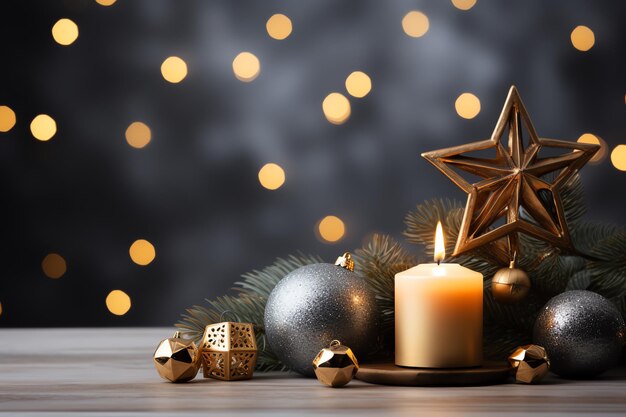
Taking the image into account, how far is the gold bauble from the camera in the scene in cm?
67

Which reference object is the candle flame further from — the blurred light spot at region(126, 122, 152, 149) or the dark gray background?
the blurred light spot at region(126, 122, 152, 149)

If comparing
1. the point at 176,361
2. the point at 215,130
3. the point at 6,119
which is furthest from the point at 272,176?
the point at 176,361

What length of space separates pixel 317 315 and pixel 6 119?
94 cm

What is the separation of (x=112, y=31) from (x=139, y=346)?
689 millimetres

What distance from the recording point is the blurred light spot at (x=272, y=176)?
4.52 ft

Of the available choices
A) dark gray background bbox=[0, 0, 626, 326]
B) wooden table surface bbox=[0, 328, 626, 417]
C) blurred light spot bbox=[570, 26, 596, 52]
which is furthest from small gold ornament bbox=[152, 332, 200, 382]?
blurred light spot bbox=[570, 26, 596, 52]

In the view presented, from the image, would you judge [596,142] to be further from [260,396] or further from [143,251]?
[260,396]

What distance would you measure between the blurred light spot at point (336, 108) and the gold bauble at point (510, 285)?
739 mm

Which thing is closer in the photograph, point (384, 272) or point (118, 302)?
point (384, 272)

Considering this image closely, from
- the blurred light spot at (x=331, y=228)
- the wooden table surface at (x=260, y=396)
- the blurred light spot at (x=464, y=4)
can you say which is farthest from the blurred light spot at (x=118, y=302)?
the blurred light spot at (x=464, y=4)

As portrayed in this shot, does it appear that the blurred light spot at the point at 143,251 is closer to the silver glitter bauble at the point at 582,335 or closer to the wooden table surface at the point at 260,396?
the wooden table surface at the point at 260,396

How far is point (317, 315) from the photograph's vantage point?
2.08ft

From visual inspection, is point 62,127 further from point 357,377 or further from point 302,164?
point 357,377

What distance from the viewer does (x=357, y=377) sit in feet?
2.07
